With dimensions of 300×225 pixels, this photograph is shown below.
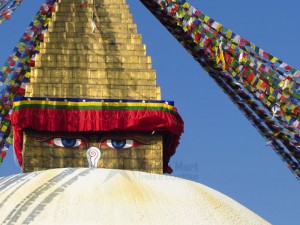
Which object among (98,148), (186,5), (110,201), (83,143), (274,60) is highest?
(186,5)

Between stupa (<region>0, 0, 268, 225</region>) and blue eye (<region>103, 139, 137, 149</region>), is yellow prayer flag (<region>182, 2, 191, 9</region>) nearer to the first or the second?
stupa (<region>0, 0, 268, 225</region>)

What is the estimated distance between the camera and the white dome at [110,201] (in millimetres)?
8125

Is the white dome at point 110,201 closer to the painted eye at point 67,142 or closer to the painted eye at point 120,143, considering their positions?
the painted eye at point 67,142

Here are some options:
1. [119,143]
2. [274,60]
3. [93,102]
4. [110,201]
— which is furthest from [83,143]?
[110,201]

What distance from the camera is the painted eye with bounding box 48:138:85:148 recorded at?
50.4 feet

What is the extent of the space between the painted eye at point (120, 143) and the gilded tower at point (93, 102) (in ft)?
0.06

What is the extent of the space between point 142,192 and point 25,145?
7.08 meters

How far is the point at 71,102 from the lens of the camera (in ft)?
50.2

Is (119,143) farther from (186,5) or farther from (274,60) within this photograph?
(274,60)

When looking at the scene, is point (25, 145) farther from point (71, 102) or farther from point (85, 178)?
point (85, 178)

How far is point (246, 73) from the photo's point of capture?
44.1 feet

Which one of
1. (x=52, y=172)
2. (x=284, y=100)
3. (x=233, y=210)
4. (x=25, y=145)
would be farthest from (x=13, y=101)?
(x=233, y=210)

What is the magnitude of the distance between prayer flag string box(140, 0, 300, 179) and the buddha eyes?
2.06m

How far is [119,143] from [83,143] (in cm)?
68
